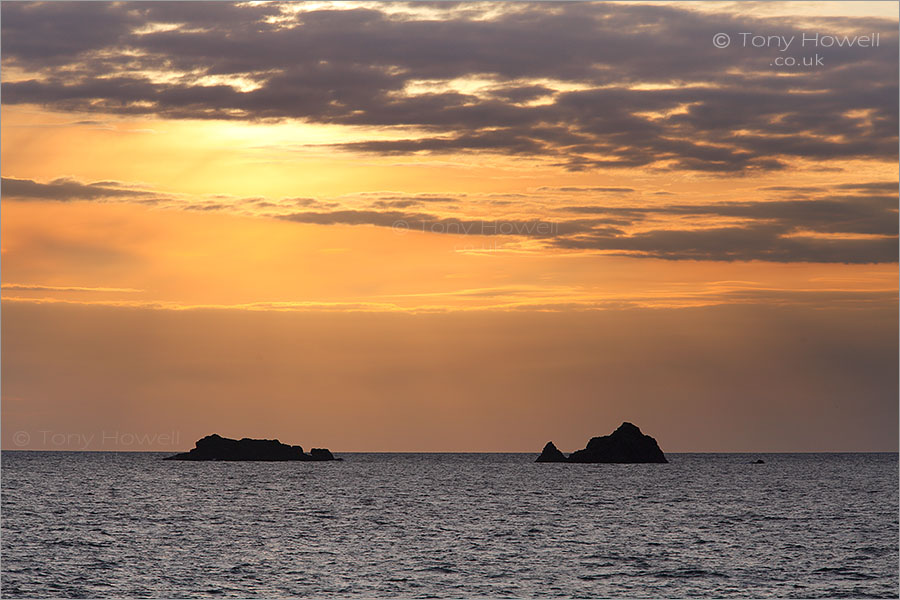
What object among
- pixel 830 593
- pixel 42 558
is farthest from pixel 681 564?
pixel 42 558

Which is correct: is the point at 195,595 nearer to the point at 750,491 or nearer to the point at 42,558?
the point at 42,558

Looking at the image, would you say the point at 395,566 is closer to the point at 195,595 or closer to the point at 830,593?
the point at 195,595

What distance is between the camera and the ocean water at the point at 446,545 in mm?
58188

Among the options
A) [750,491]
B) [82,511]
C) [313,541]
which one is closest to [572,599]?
[313,541]

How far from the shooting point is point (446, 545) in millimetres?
76875

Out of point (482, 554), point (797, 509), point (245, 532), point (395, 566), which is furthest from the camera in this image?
point (797, 509)

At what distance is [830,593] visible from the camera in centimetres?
5644

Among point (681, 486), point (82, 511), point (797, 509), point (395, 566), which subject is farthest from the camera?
point (681, 486)

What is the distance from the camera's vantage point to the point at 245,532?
281 ft

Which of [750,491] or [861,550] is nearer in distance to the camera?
[861,550]

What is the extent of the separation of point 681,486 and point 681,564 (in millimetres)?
101144

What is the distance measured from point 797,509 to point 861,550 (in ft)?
140

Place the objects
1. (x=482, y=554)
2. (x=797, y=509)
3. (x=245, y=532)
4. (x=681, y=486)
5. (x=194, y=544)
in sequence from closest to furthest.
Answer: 1. (x=482, y=554)
2. (x=194, y=544)
3. (x=245, y=532)
4. (x=797, y=509)
5. (x=681, y=486)

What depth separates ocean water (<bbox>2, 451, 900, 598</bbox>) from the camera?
5819cm
